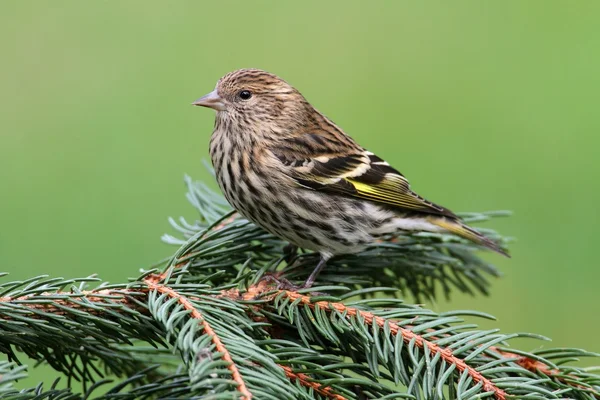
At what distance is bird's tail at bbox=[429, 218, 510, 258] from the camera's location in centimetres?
316

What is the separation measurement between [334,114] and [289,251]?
11.1 ft

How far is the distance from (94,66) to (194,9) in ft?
3.57

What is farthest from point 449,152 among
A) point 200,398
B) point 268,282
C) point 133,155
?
point 200,398

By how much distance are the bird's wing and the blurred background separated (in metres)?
1.69

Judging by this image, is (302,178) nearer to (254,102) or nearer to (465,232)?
(254,102)

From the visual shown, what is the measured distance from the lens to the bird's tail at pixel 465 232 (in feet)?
10.4

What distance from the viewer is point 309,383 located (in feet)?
6.27

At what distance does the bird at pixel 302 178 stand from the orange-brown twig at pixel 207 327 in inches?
37.0

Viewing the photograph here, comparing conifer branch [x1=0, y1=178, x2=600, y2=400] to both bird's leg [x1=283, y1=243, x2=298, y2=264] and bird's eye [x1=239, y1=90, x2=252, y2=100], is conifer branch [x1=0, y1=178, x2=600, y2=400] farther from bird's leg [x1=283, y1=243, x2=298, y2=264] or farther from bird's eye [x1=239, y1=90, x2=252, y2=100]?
bird's eye [x1=239, y1=90, x2=252, y2=100]

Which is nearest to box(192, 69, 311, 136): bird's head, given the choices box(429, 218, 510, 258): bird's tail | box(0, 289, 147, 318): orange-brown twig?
box(429, 218, 510, 258): bird's tail

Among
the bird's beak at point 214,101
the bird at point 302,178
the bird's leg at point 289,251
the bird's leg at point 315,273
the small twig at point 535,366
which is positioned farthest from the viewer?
the bird's beak at point 214,101

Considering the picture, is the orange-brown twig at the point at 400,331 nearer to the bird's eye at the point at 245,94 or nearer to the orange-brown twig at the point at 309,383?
the orange-brown twig at the point at 309,383

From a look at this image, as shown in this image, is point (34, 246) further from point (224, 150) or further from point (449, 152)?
point (449, 152)

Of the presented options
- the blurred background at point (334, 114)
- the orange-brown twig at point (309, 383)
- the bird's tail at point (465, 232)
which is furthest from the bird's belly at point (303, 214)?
the blurred background at point (334, 114)
